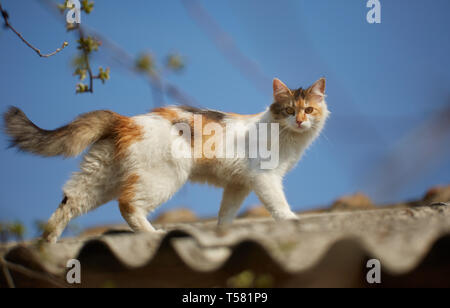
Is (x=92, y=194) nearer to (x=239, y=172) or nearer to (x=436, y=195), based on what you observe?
(x=239, y=172)

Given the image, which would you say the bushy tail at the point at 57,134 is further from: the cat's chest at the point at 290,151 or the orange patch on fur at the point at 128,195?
the cat's chest at the point at 290,151

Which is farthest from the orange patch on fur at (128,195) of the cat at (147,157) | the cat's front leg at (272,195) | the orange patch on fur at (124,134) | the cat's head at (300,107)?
the cat's head at (300,107)

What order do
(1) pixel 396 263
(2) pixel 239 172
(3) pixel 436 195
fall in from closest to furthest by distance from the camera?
(1) pixel 396 263
(2) pixel 239 172
(3) pixel 436 195

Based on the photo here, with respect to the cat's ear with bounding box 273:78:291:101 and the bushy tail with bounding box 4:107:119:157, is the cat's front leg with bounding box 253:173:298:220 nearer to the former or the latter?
the cat's ear with bounding box 273:78:291:101

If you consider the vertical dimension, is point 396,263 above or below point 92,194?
below

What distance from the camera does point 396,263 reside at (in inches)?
71.3

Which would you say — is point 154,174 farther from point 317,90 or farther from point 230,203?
point 317,90

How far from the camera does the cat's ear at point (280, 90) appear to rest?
14.9 ft

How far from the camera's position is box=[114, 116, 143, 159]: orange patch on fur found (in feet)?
12.7

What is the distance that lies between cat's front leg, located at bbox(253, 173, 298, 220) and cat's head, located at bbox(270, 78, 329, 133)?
0.56 m

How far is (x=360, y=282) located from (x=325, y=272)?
0.16 meters

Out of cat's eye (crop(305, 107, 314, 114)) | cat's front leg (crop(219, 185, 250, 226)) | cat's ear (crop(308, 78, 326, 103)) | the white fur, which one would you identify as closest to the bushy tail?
the white fur

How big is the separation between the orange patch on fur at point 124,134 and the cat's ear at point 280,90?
146 cm
